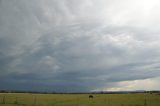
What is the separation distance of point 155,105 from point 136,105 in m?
4.69

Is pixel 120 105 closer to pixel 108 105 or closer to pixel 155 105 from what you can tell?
pixel 108 105

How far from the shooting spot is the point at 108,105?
6950cm

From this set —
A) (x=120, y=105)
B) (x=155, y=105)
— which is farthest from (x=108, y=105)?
(x=155, y=105)

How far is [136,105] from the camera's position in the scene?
2719 inches

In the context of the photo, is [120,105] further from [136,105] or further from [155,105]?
[155,105]

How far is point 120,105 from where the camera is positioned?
6831 cm

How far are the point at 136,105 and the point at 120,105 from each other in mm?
4035

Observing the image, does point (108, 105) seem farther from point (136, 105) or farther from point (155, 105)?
point (155, 105)

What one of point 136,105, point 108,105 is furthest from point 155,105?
point 108,105

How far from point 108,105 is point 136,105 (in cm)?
672

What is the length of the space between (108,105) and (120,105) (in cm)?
300

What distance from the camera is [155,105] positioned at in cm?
6944

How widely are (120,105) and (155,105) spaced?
8.72m
